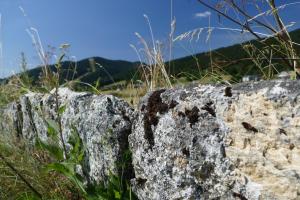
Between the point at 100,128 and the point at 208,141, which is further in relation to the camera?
the point at 100,128

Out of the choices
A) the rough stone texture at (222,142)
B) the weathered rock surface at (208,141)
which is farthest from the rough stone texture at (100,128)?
the rough stone texture at (222,142)

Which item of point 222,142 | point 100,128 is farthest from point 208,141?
point 100,128

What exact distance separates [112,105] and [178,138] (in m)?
1.05

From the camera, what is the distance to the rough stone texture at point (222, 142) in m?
2.09

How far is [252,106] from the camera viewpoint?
2.22 meters

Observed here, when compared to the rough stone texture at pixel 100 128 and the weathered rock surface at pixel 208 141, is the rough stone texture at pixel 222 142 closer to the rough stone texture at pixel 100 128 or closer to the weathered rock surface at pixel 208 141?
the weathered rock surface at pixel 208 141

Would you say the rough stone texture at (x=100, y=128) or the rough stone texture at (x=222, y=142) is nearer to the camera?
the rough stone texture at (x=222, y=142)

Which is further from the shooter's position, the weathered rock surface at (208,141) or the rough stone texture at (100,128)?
the rough stone texture at (100,128)

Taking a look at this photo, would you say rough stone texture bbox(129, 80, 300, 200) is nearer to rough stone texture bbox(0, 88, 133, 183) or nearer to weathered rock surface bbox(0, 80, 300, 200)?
weathered rock surface bbox(0, 80, 300, 200)

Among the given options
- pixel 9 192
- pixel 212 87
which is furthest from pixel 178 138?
pixel 9 192

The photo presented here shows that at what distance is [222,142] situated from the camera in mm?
2350

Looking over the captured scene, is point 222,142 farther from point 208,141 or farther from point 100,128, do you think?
point 100,128

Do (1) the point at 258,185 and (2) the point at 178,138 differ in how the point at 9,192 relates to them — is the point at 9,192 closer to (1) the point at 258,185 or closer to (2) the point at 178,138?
(2) the point at 178,138

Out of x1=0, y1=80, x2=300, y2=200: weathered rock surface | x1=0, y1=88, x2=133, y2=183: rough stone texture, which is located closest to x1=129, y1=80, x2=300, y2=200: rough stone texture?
x1=0, y1=80, x2=300, y2=200: weathered rock surface
